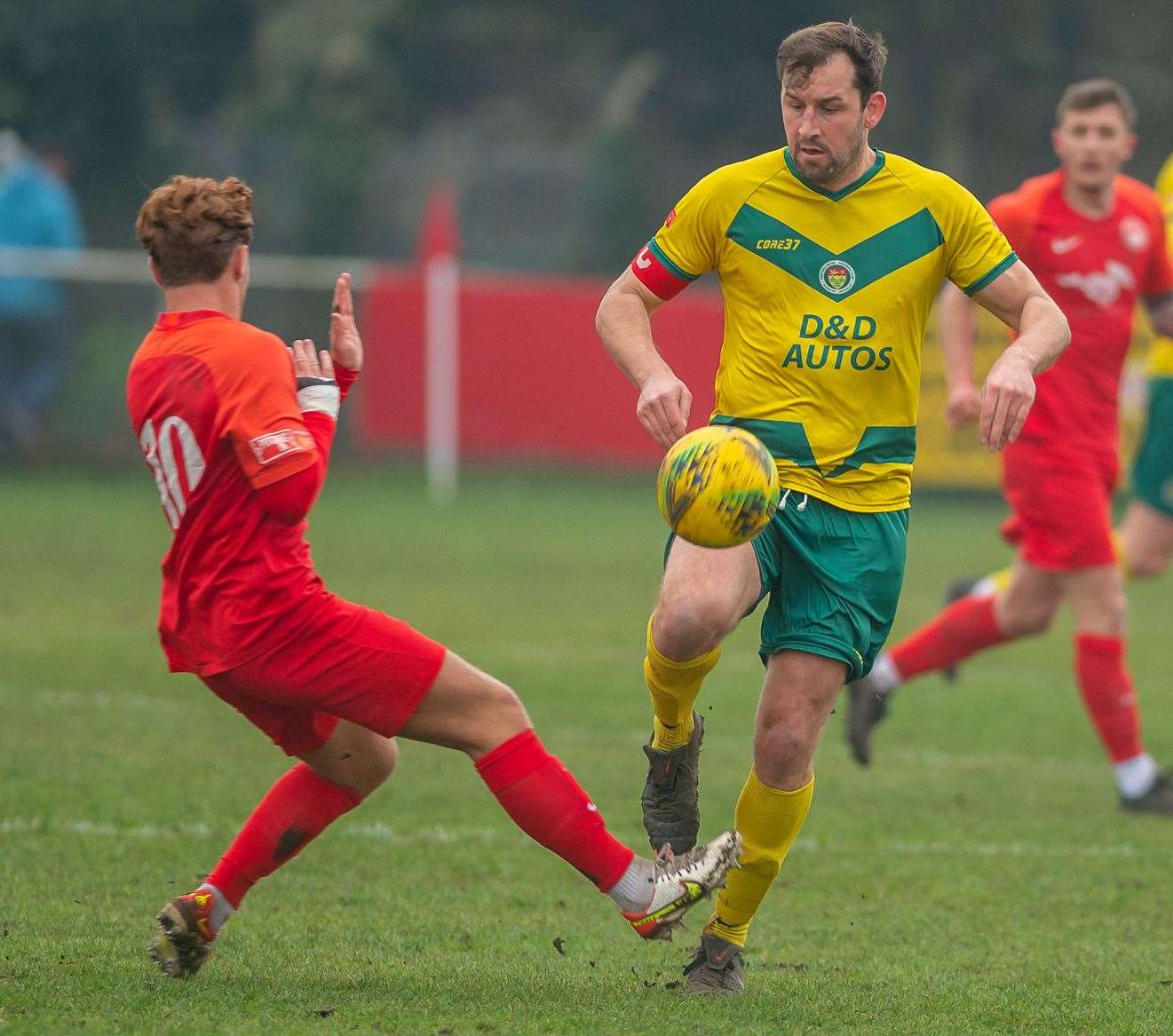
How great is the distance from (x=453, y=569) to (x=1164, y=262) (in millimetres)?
6403

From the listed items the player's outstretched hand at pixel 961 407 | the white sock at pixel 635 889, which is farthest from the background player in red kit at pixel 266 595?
the player's outstretched hand at pixel 961 407

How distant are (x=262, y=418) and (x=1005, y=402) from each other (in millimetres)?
1654

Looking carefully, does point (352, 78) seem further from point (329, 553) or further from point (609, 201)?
point (329, 553)

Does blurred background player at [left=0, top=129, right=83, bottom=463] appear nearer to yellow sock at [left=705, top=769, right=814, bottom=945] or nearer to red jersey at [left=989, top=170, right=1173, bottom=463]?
red jersey at [left=989, top=170, right=1173, bottom=463]

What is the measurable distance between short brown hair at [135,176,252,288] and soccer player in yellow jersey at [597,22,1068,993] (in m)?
1.00

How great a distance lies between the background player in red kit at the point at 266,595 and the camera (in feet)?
13.8

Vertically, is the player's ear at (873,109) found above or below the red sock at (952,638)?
above

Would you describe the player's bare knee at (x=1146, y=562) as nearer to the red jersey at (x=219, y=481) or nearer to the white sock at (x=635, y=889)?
the white sock at (x=635, y=889)

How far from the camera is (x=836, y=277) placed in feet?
15.3

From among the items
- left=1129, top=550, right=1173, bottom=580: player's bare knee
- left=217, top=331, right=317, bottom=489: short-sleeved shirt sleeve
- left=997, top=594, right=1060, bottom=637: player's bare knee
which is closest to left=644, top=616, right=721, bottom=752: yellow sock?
left=217, top=331, right=317, bottom=489: short-sleeved shirt sleeve

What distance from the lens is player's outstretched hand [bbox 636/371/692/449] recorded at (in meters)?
4.47

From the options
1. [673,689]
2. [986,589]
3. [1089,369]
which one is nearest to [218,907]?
[673,689]

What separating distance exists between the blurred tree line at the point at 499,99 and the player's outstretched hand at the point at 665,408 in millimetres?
17326

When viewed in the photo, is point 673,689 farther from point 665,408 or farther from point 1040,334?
point 1040,334
